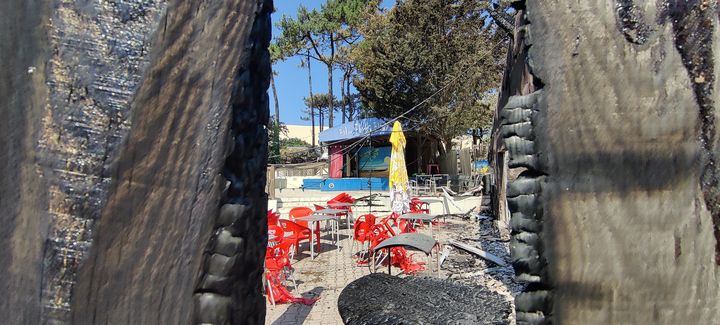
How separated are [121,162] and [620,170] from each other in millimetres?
747

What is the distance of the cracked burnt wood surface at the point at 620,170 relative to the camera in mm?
620

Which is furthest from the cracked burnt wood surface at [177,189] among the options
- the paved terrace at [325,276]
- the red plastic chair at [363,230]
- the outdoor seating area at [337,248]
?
the red plastic chair at [363,230]

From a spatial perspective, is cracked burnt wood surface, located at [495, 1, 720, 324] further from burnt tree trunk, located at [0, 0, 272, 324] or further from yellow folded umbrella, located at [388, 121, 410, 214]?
yellow folded umbrella, located at [388, 121, 410, 214]

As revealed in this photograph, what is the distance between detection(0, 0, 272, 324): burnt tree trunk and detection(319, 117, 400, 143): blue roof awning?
19412mm

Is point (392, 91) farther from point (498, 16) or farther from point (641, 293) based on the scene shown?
point (641, 293)

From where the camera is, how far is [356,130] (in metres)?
21.9

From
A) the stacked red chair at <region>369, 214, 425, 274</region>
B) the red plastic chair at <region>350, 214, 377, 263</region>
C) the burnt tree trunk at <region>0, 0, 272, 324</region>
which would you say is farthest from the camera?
the red plastic chair at <region>350, 214, 377, 263</region>

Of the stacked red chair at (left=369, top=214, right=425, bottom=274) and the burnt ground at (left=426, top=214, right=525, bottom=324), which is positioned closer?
the burnt ground at (left=426, top=214, right=525, bottom=324)

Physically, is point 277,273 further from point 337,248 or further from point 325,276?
point 337,248

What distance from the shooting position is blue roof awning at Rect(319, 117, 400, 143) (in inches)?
803

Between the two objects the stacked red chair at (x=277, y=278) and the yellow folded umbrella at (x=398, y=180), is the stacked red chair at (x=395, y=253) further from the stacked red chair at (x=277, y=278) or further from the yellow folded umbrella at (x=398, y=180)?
the yellow folded umbrella at (x=398, y=180)

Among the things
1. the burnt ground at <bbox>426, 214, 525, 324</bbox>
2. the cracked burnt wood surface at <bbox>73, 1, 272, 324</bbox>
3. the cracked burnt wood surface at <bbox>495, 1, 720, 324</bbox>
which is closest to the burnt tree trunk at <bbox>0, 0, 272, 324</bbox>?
the cracked burnt wood surface at <bbox>73, 1, 272, 324</bbox>

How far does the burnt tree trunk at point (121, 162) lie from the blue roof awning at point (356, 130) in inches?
764

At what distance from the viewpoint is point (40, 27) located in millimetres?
607
